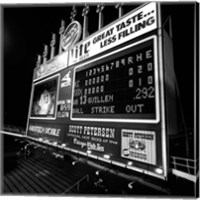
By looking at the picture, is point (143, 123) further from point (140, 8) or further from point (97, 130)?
point (140, 8)

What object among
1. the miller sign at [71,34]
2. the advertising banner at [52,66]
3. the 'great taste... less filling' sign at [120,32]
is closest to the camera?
the 'great taste... less filling' sign at [120,32]

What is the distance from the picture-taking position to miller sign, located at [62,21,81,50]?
307 cm

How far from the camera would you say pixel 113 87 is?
2.09 meters

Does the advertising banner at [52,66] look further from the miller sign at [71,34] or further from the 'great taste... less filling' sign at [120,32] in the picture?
the 'great taste... less filling' sign at [120,32]

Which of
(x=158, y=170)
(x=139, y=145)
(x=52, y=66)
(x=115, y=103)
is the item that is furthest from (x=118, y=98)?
(x=52, y=66)

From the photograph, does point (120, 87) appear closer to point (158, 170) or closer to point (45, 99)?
point (158, 170)

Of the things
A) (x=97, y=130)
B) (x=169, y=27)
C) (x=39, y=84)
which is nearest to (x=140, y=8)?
(x=169, y=27)

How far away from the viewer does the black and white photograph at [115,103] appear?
1.63 metres

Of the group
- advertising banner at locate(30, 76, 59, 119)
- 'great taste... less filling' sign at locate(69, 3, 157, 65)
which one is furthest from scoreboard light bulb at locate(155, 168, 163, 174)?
advertising banner at locate(30, 76, 59, 119)

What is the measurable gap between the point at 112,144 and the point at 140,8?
1.81m

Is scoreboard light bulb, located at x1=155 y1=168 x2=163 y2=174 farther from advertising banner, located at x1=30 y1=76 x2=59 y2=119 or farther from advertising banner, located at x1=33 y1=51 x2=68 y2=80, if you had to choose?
advertising banner, located at x1=33 y1=51 x2=68 y2=80

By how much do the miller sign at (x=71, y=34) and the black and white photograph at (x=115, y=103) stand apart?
0.03 m

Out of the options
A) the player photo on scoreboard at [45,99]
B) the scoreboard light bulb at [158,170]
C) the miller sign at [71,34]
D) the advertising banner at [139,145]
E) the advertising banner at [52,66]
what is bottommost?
the scoreboard light bulb at [158,170]

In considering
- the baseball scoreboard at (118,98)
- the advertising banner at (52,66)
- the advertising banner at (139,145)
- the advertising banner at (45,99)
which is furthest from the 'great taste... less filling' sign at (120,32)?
the advertising banner at (139,145)
